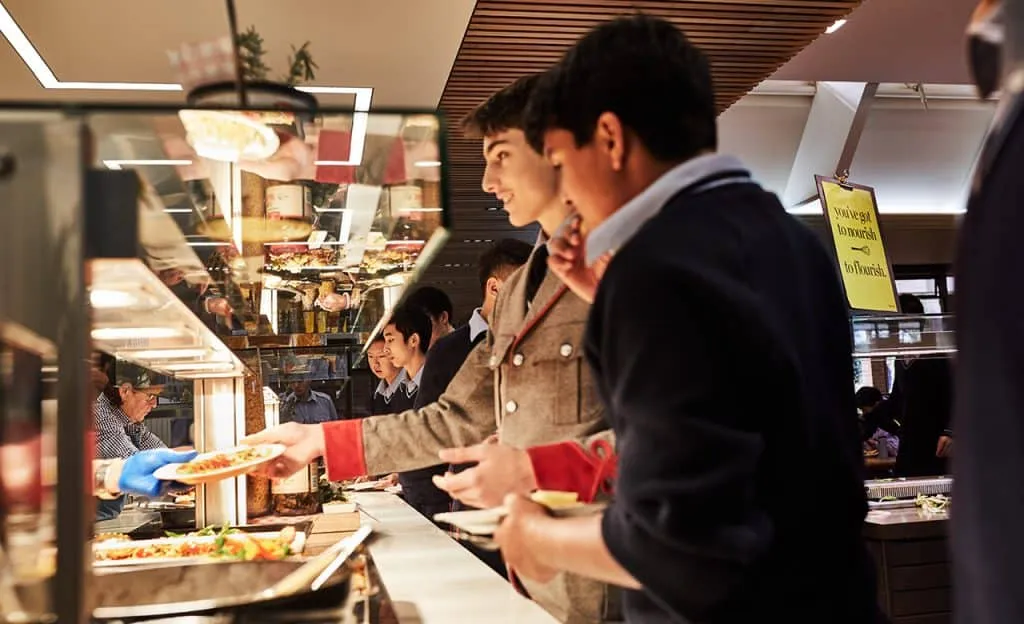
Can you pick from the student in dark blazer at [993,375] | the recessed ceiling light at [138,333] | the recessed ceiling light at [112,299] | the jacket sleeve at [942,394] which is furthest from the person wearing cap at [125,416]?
the jacket sleeve at [942,394]

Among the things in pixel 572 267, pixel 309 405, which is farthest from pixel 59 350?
pixel 309 405

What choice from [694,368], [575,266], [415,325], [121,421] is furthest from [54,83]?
[694,368]

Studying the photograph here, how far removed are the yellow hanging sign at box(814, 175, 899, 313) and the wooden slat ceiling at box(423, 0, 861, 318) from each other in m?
0.83

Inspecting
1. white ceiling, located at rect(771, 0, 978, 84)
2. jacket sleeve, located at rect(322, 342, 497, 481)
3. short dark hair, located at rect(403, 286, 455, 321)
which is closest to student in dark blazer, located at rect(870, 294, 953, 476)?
white ceiling, located at rect(771, 0, 978, 84)

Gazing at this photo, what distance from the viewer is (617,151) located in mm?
1200

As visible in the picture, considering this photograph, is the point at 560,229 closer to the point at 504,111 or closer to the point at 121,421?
the point at 504,111

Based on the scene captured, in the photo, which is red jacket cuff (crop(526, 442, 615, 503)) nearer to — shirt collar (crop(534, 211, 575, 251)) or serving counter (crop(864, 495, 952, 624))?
shirt collar (crop(534, 211, 575, 251))

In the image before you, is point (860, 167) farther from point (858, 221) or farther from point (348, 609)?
point (348, 609)

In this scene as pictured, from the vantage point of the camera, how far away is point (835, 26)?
14.2 feet

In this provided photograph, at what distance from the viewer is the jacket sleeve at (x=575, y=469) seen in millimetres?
1312

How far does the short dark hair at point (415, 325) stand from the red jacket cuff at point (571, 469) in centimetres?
330

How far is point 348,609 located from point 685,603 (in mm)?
655

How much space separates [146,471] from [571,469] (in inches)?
60.6

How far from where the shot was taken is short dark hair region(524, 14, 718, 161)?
1.17 m
